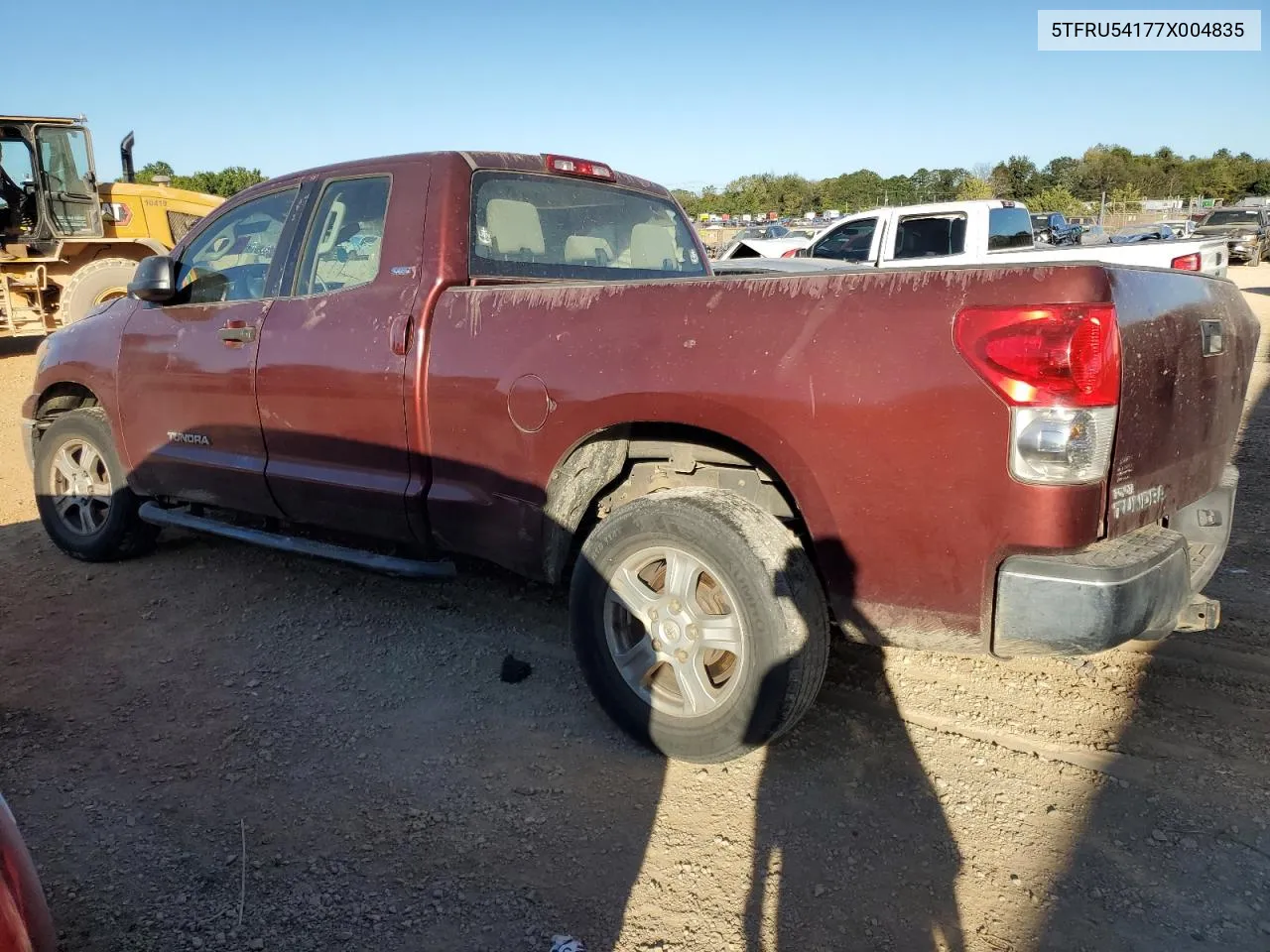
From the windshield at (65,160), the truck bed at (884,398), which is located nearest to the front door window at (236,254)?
the truck bed at (884,398)

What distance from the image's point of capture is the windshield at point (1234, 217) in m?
30.5

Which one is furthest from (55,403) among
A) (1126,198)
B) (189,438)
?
(1126,198)

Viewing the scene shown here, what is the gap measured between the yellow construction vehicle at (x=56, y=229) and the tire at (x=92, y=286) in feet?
0.04

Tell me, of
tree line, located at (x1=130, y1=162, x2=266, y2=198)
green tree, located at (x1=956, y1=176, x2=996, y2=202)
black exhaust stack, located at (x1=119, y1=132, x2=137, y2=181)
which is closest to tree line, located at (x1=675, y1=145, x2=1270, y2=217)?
green tree, located at (x1=956, y1=176, x2=996, y2=202)

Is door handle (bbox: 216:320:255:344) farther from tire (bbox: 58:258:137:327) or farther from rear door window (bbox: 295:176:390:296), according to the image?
tire (bbox: 58:258:137:327)

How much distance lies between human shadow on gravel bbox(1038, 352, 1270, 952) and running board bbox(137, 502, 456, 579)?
8.18 ft

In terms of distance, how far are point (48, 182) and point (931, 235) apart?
11.9 meters

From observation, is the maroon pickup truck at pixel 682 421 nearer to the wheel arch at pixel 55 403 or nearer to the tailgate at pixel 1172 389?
the tailgate at pixel 1172 389

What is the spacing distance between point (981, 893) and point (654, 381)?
68.0 inches

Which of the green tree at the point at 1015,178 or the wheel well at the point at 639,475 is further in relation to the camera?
the green tree at the point at 1015,178

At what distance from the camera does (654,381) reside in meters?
2.99

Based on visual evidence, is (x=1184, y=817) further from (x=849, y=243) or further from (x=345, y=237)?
(x=849, y=243)

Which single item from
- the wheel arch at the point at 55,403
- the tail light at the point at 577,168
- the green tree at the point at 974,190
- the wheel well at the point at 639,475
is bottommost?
the wheel well at the point at 639,475

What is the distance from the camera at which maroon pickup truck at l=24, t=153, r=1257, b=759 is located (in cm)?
244
